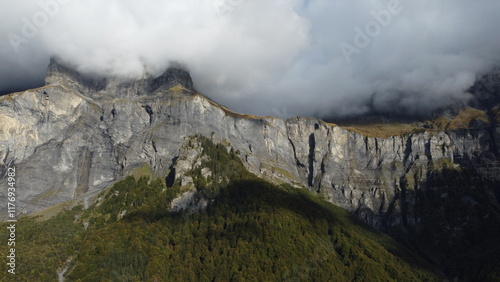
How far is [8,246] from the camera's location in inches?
6565

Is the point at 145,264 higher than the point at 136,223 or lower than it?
lower

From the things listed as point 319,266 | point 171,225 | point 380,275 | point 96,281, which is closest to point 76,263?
point 96,281

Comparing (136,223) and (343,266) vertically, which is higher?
(136,223)

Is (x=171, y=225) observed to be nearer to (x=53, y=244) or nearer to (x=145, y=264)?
(x=145, y=264)

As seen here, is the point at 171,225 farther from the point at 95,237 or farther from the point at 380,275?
the point at 380,275

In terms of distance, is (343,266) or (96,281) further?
(343,266)

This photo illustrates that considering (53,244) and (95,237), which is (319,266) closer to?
(95,237)

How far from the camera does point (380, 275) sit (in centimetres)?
19512

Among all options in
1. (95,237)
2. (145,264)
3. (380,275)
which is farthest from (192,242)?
(380,275)

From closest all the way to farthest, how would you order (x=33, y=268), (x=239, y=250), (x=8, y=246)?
(x=33, y=268) → (x=8, y=246) → (x=239, y=250)

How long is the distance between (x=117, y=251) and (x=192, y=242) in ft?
109

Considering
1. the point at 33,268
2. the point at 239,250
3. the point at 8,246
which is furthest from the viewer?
the point at 239,250

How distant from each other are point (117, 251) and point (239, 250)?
49790 millimetres

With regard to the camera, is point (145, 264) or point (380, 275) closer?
point (145, 264)
